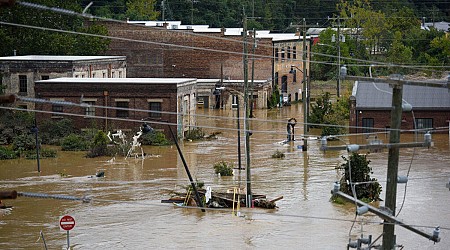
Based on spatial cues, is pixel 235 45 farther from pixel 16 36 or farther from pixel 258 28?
pixel 258 28

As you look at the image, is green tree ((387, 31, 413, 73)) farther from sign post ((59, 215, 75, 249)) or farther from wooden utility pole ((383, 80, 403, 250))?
wooden utility pole ((383, 80, 403, 250))

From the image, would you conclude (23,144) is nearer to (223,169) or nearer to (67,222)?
(223,169)

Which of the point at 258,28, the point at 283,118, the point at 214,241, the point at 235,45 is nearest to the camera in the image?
the point at 214,241

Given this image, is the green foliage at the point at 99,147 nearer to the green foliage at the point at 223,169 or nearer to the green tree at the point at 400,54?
the green foliage at the point at 223,169

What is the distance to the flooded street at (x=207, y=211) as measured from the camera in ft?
87.7

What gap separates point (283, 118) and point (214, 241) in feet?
108

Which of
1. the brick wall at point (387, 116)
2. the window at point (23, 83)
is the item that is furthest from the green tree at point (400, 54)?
the window at point (23, 83)

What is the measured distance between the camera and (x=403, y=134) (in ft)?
163

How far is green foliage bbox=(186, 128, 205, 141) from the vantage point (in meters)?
49.8

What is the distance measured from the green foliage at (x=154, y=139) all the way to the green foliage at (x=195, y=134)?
2.22m

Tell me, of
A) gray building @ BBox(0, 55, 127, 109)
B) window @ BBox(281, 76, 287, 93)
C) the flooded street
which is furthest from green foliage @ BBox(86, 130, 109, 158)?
window @ BBox(281, 76, 287, 93)

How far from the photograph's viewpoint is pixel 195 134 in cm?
5012

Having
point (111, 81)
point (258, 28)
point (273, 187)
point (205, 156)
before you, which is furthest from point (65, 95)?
point (258, 28)

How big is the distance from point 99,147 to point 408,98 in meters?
16.4
